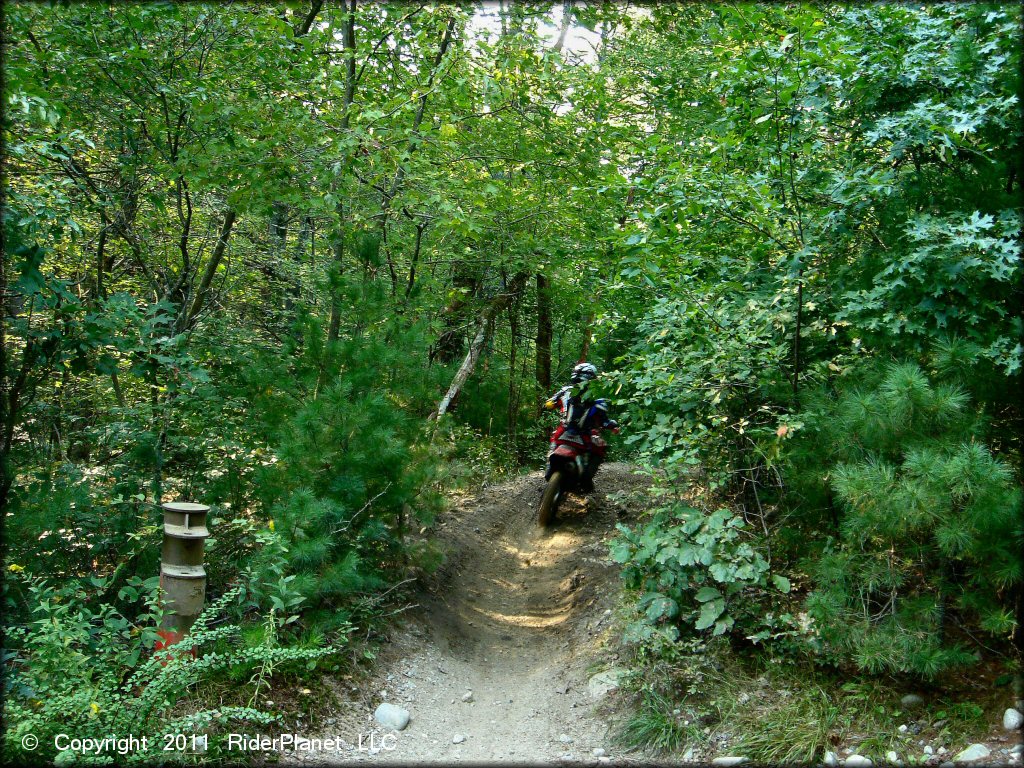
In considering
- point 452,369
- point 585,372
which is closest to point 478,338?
point 585,372

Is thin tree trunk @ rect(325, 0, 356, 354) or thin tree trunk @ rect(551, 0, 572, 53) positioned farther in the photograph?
thin tree trunk @ rect(551, 0, 572, 53)

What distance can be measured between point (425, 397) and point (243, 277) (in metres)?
3.46

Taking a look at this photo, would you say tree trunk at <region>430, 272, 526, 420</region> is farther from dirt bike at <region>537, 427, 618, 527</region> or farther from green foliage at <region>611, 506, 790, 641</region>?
green foliage at <region>611, 506, 790, 641</region>

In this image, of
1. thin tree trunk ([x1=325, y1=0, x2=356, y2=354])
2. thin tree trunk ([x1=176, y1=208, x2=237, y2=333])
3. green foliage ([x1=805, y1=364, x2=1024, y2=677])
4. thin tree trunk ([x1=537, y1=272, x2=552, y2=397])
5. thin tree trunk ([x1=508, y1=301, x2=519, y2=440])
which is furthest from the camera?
thin tree trunk ([x1=537, y1=272, x2=552, y2=397])

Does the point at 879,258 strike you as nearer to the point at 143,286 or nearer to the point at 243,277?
the point at 243,277

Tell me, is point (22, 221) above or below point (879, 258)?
below

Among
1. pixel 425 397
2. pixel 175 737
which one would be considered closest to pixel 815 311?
pixel 425 397

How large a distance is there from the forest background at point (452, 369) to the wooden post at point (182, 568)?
174 millimetres

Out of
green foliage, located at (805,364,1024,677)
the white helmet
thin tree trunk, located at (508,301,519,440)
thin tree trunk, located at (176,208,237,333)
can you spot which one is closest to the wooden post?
thin tree trunk, located at (176,208,237,333)

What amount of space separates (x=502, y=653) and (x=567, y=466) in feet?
9.06

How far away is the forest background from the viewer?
3521mm

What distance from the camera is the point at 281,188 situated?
236 inches

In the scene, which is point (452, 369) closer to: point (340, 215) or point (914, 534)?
point (340, 215)

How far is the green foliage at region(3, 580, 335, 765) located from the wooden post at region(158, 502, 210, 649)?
14cm
